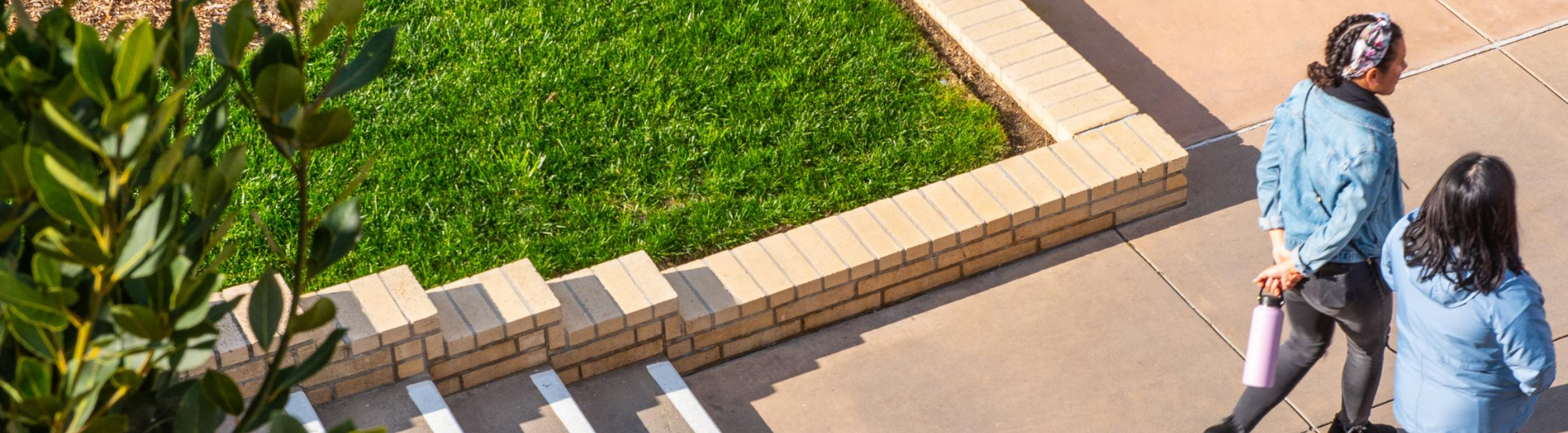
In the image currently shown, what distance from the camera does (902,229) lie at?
17.3ft

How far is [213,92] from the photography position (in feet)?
5.69

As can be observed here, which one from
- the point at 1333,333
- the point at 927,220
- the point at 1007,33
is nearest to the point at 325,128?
the point at 1333,333

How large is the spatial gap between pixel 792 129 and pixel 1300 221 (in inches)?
88.3

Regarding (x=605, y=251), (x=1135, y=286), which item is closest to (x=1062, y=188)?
(x=1135, y=286)

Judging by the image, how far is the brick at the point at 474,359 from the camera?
4.73m

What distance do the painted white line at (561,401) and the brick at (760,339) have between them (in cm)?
62

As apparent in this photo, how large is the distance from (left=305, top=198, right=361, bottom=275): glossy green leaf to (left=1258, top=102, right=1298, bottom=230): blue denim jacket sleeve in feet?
10.1

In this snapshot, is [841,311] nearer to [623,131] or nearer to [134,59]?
[623,131]

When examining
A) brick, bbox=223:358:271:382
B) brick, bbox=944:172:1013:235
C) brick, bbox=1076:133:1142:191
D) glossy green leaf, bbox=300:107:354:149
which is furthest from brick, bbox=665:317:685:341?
glossy green leaf, bbox=300:107:354:149

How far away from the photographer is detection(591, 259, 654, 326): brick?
4.84 meters

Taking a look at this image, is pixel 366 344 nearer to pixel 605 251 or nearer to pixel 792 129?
pixel 605 251

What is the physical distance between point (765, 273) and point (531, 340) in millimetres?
816

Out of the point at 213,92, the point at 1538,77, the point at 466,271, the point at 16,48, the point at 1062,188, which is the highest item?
the point at 16,48

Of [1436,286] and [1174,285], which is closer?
[1436,286]
